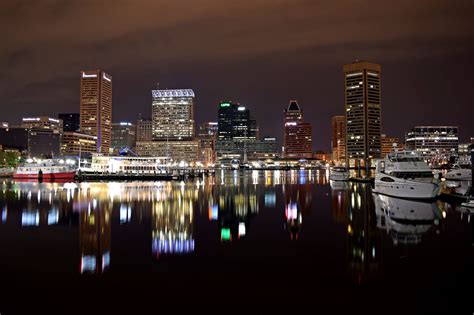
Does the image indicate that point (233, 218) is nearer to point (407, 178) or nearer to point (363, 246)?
point (363, 246)

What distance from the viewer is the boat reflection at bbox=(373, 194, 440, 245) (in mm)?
21927

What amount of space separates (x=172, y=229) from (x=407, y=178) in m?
27.2

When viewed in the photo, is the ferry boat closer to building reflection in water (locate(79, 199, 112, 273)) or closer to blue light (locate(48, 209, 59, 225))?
blue light (locate(48, 209, 59, 225))

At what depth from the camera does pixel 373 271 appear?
15414 millimetres

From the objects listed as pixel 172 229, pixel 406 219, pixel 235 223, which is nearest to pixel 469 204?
pixel 406 219

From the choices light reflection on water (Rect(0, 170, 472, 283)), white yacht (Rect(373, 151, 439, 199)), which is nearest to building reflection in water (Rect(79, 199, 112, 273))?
light reflection on water (Rect(0, 170, 472, 283))

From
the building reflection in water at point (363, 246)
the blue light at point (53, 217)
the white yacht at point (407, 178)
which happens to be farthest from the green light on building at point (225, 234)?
the white yacht at point (407, 178)

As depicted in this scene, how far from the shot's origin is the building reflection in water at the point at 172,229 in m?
19.8

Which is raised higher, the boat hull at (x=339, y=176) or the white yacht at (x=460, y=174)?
the white yacht at (x=460, y=174)

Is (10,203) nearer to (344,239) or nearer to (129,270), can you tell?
(129,270)

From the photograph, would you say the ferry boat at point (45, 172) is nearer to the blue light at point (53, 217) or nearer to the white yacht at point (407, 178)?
the blue light at point (53, 217)

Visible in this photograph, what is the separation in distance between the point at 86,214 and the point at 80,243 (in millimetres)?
11082

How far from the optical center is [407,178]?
4069 cm

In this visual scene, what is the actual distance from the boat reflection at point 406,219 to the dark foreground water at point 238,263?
0.12 meters
